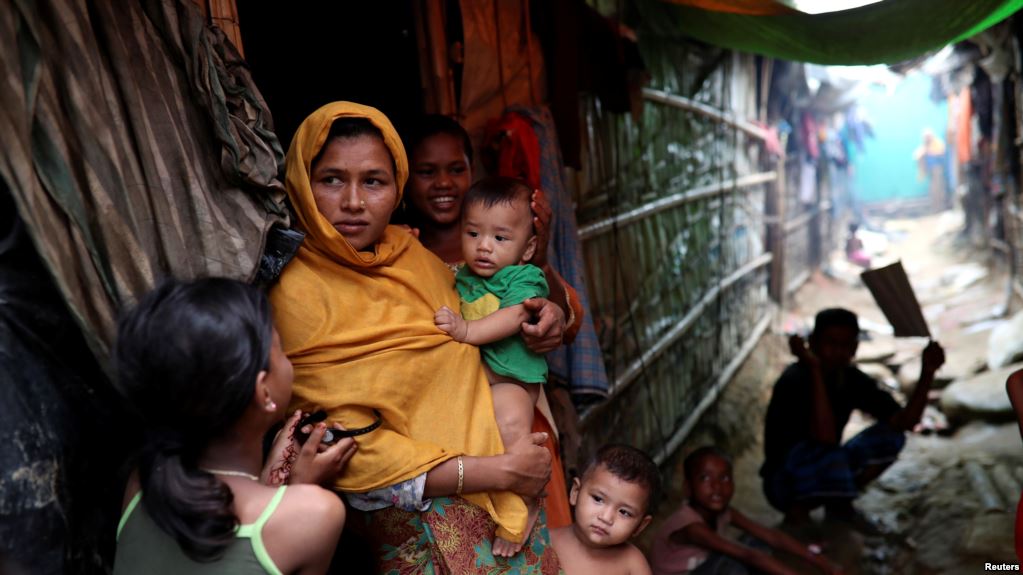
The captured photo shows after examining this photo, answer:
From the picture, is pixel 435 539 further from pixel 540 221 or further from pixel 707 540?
pixel 707 540

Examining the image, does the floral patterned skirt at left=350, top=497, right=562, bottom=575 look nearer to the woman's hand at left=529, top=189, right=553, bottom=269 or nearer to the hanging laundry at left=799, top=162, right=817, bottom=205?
the woman's hand at left=529, top=189, right=553, bottom=269

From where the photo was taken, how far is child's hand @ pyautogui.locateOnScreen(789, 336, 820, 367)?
16.3 ft

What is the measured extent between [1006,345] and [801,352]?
4.24 meters

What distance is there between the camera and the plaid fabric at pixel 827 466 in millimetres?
5129

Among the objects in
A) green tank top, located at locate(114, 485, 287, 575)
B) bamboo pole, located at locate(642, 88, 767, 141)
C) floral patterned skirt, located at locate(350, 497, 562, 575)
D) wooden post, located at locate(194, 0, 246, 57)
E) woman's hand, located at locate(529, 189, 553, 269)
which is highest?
wooden post, located at locate(194, 0, 246, 57)

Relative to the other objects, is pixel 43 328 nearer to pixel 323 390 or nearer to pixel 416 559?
pixel 323 390

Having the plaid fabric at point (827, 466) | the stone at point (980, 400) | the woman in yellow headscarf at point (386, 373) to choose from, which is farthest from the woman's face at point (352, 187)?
the stone at point (980, 400)

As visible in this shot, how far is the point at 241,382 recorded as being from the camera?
149 centimetres

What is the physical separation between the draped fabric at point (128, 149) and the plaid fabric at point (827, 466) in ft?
13.7

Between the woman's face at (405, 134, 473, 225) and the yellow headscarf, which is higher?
the woman's face at (405, 134, 473, 225)

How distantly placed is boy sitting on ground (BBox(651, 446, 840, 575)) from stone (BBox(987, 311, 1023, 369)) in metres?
5.00

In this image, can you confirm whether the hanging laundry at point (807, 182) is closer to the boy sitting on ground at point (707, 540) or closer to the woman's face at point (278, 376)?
the boy sitting on ground at point (707, 540)

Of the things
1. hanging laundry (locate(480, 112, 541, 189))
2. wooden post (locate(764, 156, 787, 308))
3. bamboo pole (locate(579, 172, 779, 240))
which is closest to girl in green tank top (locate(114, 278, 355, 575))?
hanging laundry (locate(480, 112, 541, 189))

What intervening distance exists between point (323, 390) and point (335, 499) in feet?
1.04
